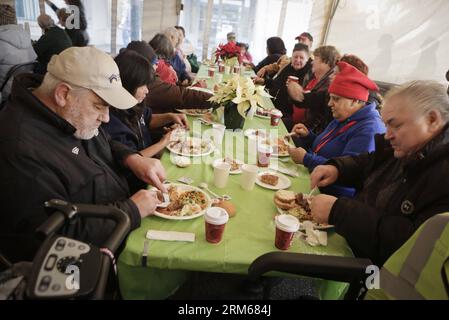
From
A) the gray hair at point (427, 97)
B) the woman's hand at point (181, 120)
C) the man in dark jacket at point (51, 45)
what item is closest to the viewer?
the gray hair at point (427, 97)

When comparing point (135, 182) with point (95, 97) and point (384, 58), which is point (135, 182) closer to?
point (95, 97)

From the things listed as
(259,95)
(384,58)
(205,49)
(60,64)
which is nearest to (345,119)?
(259,95)

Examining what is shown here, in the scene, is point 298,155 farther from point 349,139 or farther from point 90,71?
point 90,71

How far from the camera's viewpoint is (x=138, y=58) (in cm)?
200

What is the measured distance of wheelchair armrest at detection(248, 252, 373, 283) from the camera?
3.21 ft

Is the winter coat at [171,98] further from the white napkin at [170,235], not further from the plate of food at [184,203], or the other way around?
the white napkin at [170,235]

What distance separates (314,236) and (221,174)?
545 mm

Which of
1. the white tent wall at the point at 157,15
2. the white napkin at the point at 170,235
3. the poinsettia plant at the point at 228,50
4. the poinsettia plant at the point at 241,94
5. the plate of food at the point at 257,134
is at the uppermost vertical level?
the white tent wall at the point at 157,15

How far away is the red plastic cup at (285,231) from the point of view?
3.62 ft

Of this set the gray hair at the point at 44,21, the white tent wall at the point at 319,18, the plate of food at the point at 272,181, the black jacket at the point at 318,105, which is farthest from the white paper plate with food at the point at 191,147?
the white tent wall at the point at 319,18

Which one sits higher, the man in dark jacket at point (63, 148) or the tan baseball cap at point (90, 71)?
the tan baseball cap at point (90, 71)

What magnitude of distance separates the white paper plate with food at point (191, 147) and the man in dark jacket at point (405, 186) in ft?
2.80

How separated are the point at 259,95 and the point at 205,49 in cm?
665
